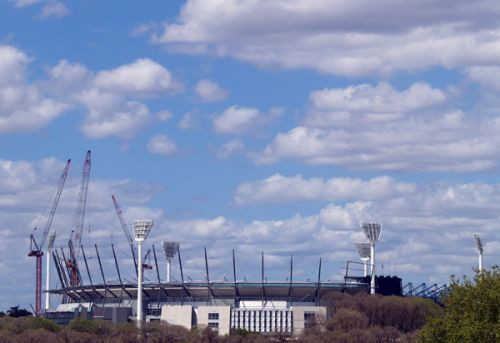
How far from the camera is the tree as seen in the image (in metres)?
95.7

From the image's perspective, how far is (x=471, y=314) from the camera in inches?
3866

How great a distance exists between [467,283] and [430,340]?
5838 mm

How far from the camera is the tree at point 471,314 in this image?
9569 centimetres

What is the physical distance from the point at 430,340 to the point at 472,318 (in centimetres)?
610

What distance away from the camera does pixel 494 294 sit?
97.9m

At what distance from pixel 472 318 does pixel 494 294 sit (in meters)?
2.69

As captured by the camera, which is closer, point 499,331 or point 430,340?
point 499,331

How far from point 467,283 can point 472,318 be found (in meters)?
5.19

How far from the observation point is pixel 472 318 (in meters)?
Result: 97.7

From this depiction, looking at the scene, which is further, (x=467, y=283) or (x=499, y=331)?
(x=467, y=283)

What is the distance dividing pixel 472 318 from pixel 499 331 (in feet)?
15.8

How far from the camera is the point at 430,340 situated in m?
103

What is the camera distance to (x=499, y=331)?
93.1 m

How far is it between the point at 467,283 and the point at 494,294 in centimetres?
457
